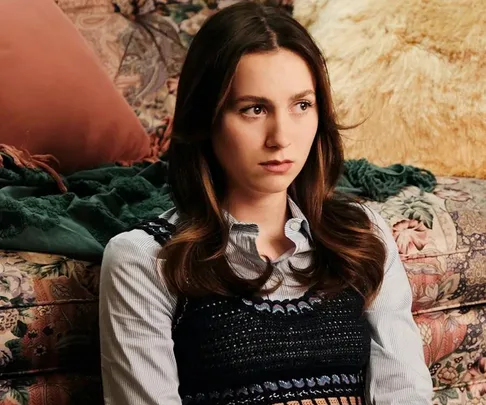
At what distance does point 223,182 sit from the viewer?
1.34 meters

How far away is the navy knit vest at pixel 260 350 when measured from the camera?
122 cm

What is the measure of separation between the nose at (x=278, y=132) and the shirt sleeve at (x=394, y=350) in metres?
0.32

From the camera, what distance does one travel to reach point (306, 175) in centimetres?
141

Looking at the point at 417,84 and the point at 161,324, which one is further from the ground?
the point at 417,84

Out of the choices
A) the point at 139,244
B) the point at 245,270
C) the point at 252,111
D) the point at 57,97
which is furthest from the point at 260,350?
the point at 57,97

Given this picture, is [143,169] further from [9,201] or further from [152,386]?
[152,386]

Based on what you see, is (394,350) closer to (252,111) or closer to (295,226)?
(295,226)

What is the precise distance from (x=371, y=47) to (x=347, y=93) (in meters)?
0.13

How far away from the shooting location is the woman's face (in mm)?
1224

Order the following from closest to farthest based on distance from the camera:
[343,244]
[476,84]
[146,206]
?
[343,244] → [146,206] → [476,84]

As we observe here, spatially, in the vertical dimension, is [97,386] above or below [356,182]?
below

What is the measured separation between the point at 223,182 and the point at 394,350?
1.24 feet

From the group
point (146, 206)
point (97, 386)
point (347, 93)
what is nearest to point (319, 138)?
point (146, 206)

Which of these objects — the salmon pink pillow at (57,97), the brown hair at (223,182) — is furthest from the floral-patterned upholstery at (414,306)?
the salmon pink pillow at (57,97)
